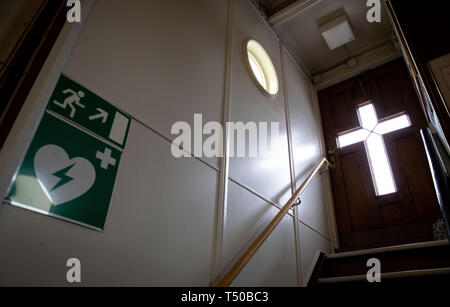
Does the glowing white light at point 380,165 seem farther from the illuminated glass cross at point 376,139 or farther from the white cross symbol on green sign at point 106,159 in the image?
the white cross symbol on green sign at point 106,159

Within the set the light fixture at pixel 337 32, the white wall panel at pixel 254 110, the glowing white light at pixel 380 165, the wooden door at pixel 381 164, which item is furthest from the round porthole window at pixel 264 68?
the glowing white light at pixel 380 165

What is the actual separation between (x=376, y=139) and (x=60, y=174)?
4103 millimetres

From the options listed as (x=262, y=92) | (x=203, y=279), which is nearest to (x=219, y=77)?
(x=262, y=92)

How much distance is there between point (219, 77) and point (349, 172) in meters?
2.65

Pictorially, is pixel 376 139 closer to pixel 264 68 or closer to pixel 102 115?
pixel 264 68

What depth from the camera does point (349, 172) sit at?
14.3 ft

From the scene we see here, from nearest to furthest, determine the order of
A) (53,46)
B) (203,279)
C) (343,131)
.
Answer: (53,46) < (203,279) < (343,131)

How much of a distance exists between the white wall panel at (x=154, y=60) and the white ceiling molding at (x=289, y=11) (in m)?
1.65

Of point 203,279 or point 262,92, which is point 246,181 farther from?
point 262,92

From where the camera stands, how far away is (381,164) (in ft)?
13.6

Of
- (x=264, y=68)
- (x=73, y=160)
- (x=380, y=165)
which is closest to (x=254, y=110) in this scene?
(x=264, y=68)

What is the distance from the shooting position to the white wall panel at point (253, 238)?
2.22 m

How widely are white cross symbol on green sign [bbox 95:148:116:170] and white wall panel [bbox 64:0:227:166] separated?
31 centimetres
